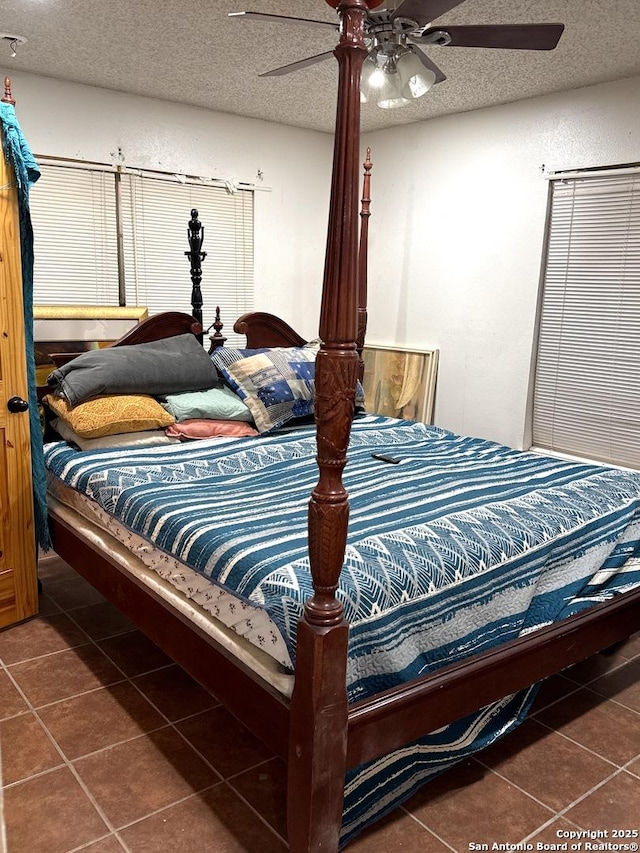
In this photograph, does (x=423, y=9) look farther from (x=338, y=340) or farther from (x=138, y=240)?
(x=138, y=240)

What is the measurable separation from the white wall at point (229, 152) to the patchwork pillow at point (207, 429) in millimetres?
1607

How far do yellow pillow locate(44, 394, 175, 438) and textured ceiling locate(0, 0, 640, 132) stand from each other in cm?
167

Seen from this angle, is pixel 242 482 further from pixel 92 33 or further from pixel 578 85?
pixel 578 85

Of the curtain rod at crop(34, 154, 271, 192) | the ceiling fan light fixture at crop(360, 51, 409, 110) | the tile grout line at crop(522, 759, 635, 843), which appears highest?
the ceiling fan light fixture at crop(360, 51, 409, 110)

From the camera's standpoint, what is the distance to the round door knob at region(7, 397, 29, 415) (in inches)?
113

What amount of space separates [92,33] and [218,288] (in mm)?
1897

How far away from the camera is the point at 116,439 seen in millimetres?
3199

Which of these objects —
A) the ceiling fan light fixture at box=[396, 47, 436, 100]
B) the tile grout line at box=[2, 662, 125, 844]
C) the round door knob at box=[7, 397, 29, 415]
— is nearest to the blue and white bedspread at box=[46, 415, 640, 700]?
the round door knob at box=[7, 397, 29, 415]

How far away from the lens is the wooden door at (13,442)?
2.79 metres

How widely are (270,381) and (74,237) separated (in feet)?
5.48

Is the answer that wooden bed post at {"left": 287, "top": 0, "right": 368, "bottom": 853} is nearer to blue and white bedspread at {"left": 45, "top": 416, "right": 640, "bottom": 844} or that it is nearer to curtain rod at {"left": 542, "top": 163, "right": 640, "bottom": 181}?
blue and white bedspread at {"left": 45, "top": 416, "right": 640, "bottom": 844}

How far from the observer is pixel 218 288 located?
4.88 metres

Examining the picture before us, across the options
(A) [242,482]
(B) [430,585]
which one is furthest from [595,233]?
(B) [430,585]

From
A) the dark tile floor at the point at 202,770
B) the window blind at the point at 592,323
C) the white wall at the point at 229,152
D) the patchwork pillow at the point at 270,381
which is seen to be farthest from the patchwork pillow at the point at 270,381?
the window blind at the point at 592,323
